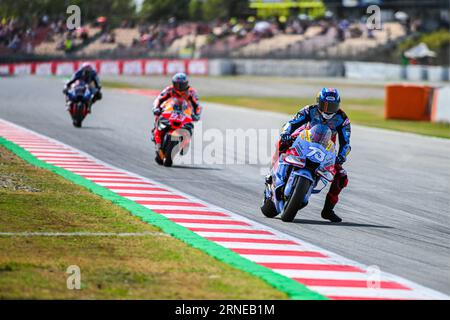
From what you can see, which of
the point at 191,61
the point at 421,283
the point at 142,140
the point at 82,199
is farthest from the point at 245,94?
the point at 421,283

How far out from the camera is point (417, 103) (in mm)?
33406

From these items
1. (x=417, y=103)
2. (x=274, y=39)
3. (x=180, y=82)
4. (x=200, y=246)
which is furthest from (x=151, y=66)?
(x=200, y=246)

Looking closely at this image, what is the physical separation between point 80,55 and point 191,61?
20989mm

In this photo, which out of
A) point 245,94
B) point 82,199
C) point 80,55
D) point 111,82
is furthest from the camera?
point 111,82

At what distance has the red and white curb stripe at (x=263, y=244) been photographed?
8.62m

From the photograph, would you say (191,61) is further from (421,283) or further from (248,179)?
(421,283)

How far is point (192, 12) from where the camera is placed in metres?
94.9

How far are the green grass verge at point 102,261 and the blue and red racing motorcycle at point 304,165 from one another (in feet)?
6.13

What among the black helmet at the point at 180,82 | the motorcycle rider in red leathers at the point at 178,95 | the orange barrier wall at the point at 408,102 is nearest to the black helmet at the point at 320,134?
the motorcycle rider in red leathers at the point at 178,95

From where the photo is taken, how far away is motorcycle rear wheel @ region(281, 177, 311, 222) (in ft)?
39.0

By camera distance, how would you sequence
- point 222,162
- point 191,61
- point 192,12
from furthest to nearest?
point 192,12
point 191,61
point 222,162

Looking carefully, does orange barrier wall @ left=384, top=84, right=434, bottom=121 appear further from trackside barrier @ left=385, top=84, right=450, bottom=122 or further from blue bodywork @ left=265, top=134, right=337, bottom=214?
blue bodywork @ left=265, top=134, right=337, bottom=214

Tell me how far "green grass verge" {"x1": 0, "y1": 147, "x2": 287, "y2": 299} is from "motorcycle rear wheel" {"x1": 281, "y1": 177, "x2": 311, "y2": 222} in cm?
186

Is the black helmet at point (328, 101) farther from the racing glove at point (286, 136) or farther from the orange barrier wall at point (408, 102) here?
the orange barrier wall at point (408, 102)
